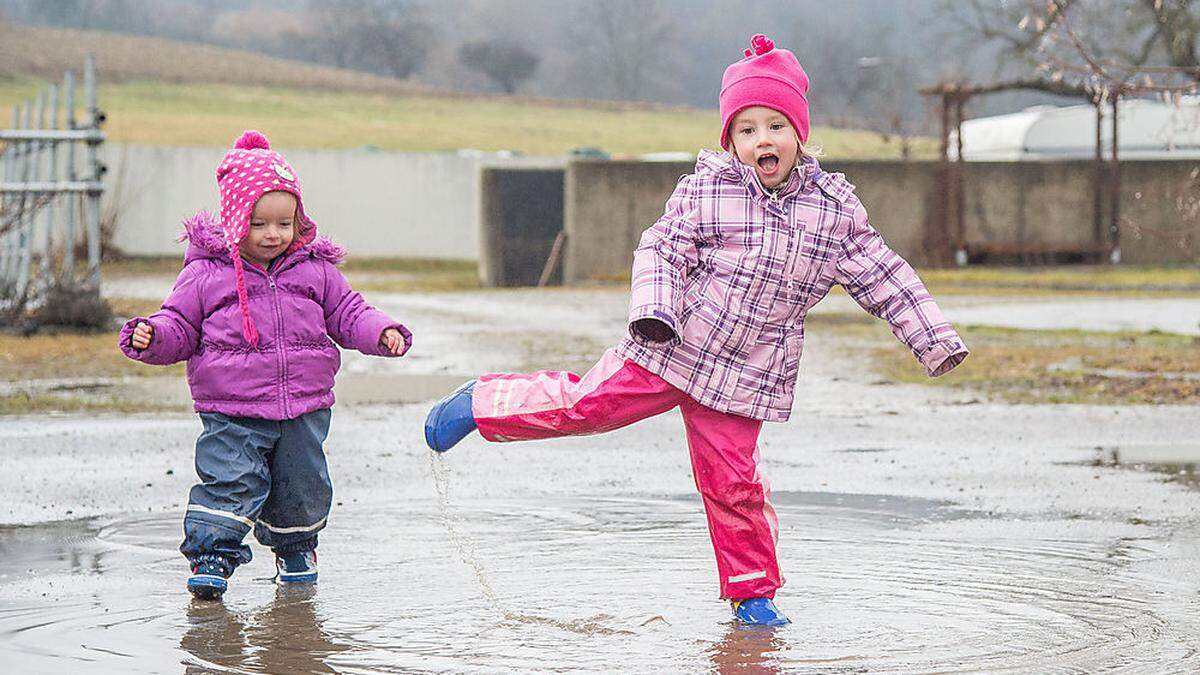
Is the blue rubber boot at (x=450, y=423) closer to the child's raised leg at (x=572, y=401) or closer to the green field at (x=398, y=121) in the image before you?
the child's raised leg at (x=572, y=401)

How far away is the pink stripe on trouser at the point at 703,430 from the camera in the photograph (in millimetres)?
5301

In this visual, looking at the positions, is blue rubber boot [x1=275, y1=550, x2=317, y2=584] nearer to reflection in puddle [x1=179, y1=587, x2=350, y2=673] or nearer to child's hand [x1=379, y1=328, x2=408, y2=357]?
reflection in puddle [x1=179, y1=587, x2=350, y2=673]

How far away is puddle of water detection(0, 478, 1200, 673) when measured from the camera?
4789mm

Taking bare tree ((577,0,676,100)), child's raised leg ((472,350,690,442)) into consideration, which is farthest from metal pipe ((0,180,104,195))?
bare tree ((577,0,676,100))

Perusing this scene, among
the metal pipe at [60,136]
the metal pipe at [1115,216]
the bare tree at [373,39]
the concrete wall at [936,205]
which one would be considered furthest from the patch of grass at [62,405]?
the bare tree at [373,39]

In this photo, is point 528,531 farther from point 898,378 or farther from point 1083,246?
point 1083,246

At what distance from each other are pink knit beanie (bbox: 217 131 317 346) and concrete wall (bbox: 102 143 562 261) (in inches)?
A: 1282

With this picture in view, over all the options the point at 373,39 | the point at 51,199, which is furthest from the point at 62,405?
the point at 373,39

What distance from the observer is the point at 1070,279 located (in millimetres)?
25078

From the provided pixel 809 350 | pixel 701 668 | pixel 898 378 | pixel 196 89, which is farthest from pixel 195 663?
pixel 196 89

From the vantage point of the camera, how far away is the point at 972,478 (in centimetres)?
823

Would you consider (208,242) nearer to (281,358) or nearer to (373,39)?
(281,358)

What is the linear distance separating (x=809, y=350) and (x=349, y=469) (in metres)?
6.68

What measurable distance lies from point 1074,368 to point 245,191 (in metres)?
8.14
